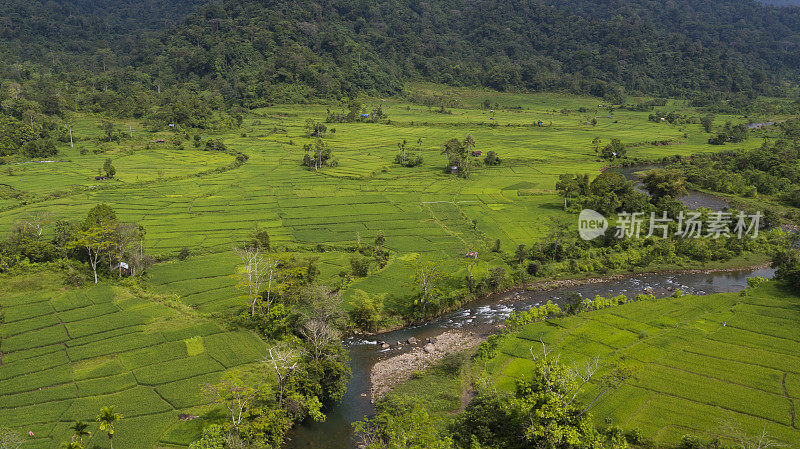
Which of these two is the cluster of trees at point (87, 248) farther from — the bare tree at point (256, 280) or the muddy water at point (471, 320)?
the muddy water at point (471, 320)

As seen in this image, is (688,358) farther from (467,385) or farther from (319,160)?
(319,160)

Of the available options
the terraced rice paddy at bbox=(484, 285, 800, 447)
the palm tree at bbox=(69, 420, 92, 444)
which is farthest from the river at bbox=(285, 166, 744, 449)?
the palm tree at bbox=(69, 420, 92, 444)

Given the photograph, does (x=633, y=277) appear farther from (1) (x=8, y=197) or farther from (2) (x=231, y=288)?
(1) (x=8, y=197)

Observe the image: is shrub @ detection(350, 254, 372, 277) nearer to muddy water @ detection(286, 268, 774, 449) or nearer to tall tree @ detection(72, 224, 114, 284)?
muddy water @ detection(286, 268, 774, 449)

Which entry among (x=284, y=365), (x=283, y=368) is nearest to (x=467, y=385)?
(x=284, y=365)

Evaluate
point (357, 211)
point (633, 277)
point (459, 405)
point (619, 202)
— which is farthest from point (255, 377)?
point (619, 202)
